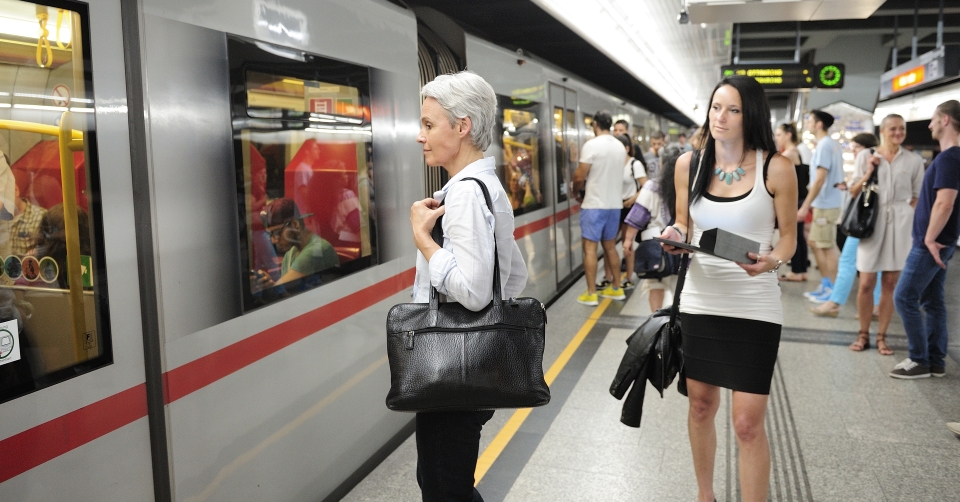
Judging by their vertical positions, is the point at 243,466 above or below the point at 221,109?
below

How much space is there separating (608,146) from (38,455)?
21.0 ft

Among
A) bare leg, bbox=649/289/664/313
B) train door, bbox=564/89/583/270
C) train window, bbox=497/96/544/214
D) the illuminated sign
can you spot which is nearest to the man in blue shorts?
bare leg, bbox=649/289/664/313

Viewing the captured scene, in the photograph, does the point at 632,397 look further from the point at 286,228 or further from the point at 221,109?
the point at 221,109

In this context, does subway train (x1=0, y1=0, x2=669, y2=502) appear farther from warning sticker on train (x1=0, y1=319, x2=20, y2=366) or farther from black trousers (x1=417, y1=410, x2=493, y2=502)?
black trousers (x1=417, y1=410, x2=493, y2=502)

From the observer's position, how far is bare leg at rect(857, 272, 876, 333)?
17.8 feet

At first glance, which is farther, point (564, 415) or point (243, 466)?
point (564, 415)

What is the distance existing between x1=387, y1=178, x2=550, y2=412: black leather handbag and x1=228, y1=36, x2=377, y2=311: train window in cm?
95

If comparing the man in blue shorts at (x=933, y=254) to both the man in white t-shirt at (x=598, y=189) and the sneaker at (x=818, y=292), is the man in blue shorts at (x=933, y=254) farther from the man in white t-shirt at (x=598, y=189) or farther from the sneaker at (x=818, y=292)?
the man in white t-shirt at (x=598, y=189)

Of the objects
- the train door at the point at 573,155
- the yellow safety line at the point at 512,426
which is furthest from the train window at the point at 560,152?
the yellow safety line at the point at 512,426

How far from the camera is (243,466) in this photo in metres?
2.58

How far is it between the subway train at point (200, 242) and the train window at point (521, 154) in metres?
2.34

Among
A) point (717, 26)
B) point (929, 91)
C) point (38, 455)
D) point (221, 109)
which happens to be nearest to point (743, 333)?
point (221, 109)

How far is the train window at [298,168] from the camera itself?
2615 millimetres

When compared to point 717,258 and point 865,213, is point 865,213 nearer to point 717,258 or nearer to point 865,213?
point 865,213
